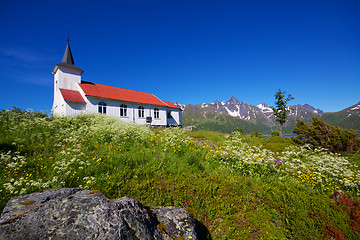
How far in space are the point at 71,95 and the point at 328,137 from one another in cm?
2857

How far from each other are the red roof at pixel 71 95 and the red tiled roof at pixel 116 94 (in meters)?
1.11

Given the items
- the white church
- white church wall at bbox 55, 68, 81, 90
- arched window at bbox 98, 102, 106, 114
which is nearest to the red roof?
the white church

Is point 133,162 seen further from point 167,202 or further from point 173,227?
point 173,227

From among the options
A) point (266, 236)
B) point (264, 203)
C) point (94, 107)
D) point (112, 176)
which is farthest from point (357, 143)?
point (94, 107)

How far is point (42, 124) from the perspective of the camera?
35.8 feet

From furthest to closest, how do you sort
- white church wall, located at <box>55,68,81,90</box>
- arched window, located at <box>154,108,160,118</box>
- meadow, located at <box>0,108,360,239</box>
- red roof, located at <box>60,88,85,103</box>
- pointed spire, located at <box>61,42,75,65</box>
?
arched window, located at <box>154,108,160,118</box> → pointed spire, located at <box>61,42,75,65</box> → white church wall, located at <box>55,68,81,90</box> → red roof, located at <box>60,88,85,103</box> → meadow, located at <box>0,108,360,239</box>

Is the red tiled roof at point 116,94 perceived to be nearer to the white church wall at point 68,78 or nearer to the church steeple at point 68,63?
the white church wall at point 68,78

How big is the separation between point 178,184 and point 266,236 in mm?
2343

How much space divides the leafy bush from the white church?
23060 millimetres

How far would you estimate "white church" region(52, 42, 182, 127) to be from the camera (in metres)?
24.2

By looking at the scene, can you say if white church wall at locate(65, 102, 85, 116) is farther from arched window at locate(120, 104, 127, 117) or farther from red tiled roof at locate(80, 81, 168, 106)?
arched window at locate(120, 104, 127, 117)

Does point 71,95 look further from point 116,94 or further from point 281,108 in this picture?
point 281,108

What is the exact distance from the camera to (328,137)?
10562mm

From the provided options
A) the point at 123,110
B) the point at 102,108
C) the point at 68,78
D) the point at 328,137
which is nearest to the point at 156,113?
the point at 123,110
